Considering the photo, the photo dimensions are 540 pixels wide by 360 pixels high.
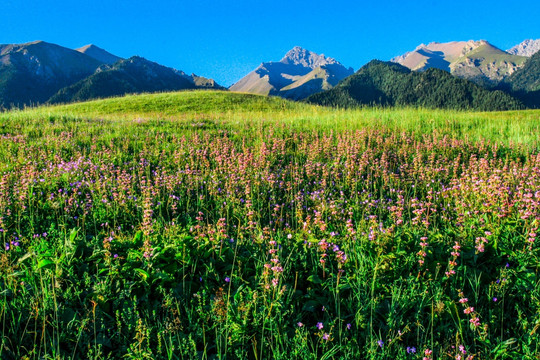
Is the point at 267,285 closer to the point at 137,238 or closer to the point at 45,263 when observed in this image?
the point at 137,238

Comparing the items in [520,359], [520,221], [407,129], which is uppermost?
[407,129]

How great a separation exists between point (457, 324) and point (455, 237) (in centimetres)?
169

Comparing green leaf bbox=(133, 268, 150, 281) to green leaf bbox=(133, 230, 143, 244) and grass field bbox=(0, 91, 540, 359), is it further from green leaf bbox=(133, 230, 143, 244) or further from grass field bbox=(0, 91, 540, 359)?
green leaf bbox=(133, 230, 143, 244)

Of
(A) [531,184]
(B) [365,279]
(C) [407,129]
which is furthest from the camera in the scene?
(C) [407,129]

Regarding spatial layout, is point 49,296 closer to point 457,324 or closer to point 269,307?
point 269,307

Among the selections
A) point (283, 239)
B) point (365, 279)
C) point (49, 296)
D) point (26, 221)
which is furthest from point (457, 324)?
point (26, 221)

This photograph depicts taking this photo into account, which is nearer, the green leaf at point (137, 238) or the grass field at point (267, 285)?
the grass field at point (267, 285)

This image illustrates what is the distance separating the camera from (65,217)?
5.45 m

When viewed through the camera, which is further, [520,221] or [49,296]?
[520,221]

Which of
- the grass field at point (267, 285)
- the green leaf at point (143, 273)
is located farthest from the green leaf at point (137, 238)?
the green leaf at point (143, 273)

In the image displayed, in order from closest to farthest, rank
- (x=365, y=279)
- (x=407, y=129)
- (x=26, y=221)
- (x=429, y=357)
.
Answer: (x=429, y=357) → (x=365, y=279) → (x=26, y=221) → (x=407, y=129)

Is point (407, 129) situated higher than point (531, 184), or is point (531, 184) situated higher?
point (407, 129)

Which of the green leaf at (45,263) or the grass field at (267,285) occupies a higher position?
the green leaf at (45,263)

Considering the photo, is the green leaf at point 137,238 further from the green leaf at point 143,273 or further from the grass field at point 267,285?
the green leaf at point 143,273
